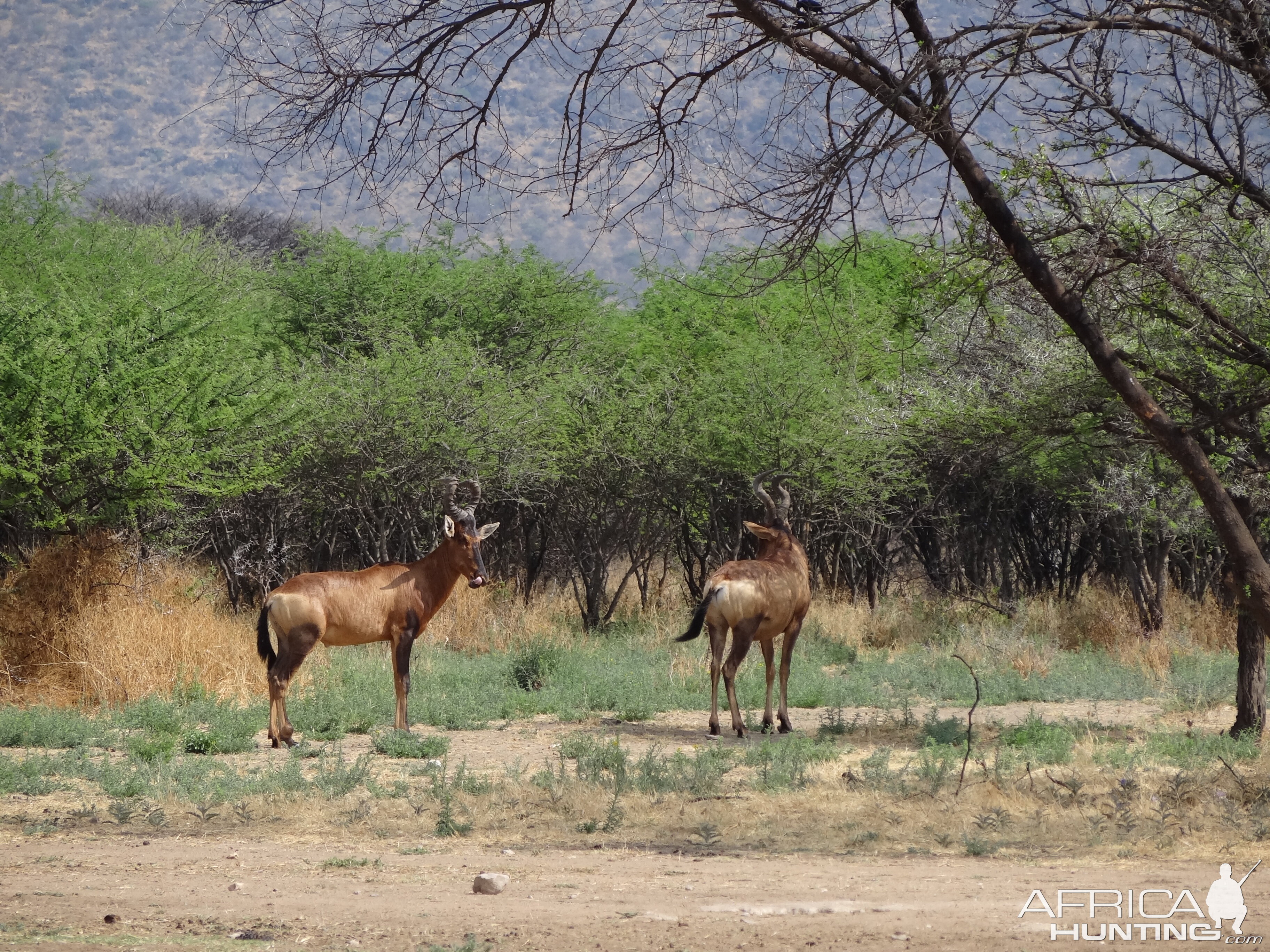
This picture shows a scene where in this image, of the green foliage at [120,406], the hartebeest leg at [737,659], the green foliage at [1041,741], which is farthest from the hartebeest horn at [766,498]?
the green foliage at [120,406]

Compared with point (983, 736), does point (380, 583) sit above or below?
above

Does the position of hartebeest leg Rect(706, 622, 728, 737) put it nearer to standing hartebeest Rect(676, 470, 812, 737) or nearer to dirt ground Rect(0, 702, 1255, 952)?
standing hartebeest Rect(676, 470, 812, 737)

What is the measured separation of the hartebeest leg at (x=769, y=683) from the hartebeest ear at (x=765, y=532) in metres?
1.05

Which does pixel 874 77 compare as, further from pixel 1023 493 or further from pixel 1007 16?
pixel 1023 493

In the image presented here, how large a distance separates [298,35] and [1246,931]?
21.1 feet

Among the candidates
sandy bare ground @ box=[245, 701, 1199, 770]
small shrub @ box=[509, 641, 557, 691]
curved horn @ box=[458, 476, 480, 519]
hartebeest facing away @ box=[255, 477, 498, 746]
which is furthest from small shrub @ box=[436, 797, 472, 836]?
small shrub @ box=[509, 641, 557, 691]

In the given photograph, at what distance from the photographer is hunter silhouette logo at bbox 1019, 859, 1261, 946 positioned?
5.21m

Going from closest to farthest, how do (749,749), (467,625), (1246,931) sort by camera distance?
(1246,931)
(749,749)
(467,625)

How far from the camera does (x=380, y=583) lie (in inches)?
461

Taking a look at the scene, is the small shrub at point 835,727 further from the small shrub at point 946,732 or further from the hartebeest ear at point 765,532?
the hartebeest ear at point 765,532

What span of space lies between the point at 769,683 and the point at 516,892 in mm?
6237

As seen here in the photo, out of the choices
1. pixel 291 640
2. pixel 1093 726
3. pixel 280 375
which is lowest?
pixel 1093 726

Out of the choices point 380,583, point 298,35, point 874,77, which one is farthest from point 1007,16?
point 380,583

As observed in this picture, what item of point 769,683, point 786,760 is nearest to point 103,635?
point 769,683
